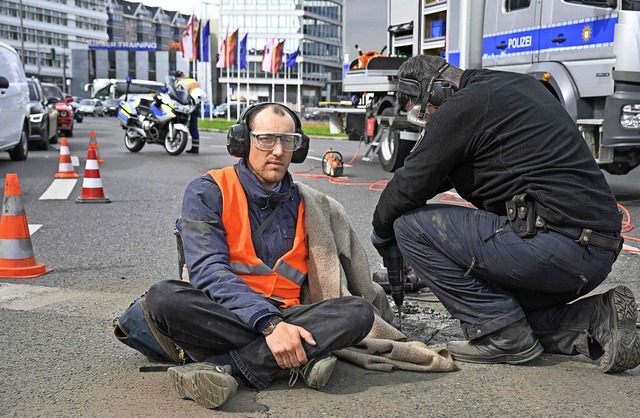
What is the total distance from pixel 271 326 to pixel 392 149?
11316 millimetres

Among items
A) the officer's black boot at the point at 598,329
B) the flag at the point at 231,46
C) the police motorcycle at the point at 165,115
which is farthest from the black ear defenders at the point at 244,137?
the flag at the point at 231,46

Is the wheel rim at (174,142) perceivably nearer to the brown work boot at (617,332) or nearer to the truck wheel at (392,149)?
the truck wheel at (392,149)

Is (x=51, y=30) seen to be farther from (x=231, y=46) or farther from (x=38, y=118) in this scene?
(x=38, y=118)

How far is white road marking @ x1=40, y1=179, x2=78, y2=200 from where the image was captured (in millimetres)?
11187

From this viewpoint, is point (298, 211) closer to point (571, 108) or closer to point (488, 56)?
point (571, 108)

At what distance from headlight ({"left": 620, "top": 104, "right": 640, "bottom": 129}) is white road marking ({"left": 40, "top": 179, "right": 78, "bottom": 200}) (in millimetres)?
7187

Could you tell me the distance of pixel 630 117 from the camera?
982 centimetres

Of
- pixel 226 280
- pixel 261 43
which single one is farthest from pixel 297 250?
pixel 261 43

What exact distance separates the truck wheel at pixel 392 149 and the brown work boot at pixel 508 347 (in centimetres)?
1012

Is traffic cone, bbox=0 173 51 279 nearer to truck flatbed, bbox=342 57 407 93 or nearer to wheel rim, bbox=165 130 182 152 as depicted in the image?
truck flatbed, bbox=342 57 407 93

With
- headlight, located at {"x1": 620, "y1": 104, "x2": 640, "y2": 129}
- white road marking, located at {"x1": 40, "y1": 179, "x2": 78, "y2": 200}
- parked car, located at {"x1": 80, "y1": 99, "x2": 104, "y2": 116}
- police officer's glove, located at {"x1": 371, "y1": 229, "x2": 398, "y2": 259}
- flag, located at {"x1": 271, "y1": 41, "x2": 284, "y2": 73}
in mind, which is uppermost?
flag, located at {"x1": 271, "y1": 41, "x2": 284, "y2": 73}

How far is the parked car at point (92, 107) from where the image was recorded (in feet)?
227

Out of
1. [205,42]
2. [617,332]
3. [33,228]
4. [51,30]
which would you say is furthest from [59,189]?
[51,30]

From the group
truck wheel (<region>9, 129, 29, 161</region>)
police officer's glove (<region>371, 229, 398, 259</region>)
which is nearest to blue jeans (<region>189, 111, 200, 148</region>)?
truck wheel (<region>9, 129, 29, 161</region>)
